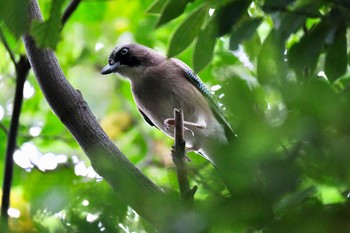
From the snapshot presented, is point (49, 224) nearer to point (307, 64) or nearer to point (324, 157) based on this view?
point (324, 157)

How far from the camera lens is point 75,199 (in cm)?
130

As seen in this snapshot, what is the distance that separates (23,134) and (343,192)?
18.4ft

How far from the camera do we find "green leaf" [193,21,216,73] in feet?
6.78

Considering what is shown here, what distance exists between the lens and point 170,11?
80.5 inches

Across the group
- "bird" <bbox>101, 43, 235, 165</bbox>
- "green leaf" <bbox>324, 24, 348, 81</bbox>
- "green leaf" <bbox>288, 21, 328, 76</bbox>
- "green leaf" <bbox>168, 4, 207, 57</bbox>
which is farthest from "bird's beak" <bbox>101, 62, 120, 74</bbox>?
"green leaf" <bbox>288, 21, 328, 76</bbox>

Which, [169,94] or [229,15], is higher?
[169,94]

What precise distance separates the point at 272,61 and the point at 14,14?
0.70 metres

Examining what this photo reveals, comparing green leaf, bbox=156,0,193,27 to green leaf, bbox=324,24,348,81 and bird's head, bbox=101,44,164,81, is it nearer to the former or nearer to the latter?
green leaf, bbox=324,24,348,81

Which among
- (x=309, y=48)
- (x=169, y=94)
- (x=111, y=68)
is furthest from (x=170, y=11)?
(x=111, y=68)

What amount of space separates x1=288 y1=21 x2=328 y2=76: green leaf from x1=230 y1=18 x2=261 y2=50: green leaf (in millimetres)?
139

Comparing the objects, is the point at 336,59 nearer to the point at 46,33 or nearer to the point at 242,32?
the point at 242,32

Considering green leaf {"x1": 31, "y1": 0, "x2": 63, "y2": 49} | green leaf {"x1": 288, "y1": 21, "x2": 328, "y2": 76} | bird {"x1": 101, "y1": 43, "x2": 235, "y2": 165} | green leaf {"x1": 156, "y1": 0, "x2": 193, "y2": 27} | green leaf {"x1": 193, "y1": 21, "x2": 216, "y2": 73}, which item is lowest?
green leaf {"x1": 288, "y1": 21, "x2": 328, "y2": 76}

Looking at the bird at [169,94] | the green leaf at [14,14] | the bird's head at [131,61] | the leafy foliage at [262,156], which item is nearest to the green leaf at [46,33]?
the leafy foliage at [262,156]

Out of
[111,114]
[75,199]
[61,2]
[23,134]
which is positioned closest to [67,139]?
[23,134]
